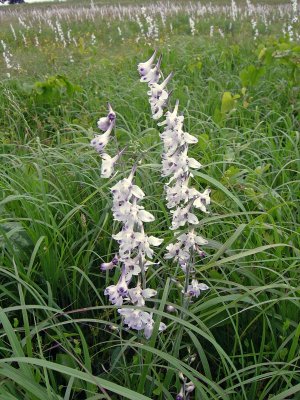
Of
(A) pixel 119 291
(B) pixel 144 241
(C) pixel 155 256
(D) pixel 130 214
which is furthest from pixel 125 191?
(C) pixel 155 256

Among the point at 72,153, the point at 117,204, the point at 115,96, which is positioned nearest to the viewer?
the point at 117,204

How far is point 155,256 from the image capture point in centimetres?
242

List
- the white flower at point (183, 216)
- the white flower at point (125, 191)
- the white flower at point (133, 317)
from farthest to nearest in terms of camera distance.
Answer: the white flower at point (183, 216), the white flower at point (133, 317), the white flower at point (125, 191)

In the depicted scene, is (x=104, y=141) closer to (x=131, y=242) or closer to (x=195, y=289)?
(x=131, y=242)

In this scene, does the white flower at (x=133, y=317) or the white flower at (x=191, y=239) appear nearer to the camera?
the white flower at (x=133, y=317)

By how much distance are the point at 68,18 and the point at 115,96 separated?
13204mm

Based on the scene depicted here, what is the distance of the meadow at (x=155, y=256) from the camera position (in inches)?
70.6

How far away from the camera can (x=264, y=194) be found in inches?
104

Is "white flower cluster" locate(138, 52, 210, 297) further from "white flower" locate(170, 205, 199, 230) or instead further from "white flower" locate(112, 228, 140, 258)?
"white flower" locate(112, 228, 140, 258)

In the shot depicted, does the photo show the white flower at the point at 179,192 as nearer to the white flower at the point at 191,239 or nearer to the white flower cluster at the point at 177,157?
the white flower cluster at the point at 177,157

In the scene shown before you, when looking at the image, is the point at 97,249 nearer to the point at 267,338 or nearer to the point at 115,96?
the point at 267,338

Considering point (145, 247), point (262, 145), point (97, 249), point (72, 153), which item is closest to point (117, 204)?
point (145, 247)

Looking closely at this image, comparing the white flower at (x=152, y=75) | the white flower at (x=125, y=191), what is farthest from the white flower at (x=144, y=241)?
the white flower at (x=152, y=75)

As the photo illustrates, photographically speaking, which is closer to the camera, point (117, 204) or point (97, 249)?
point (117, 204)
